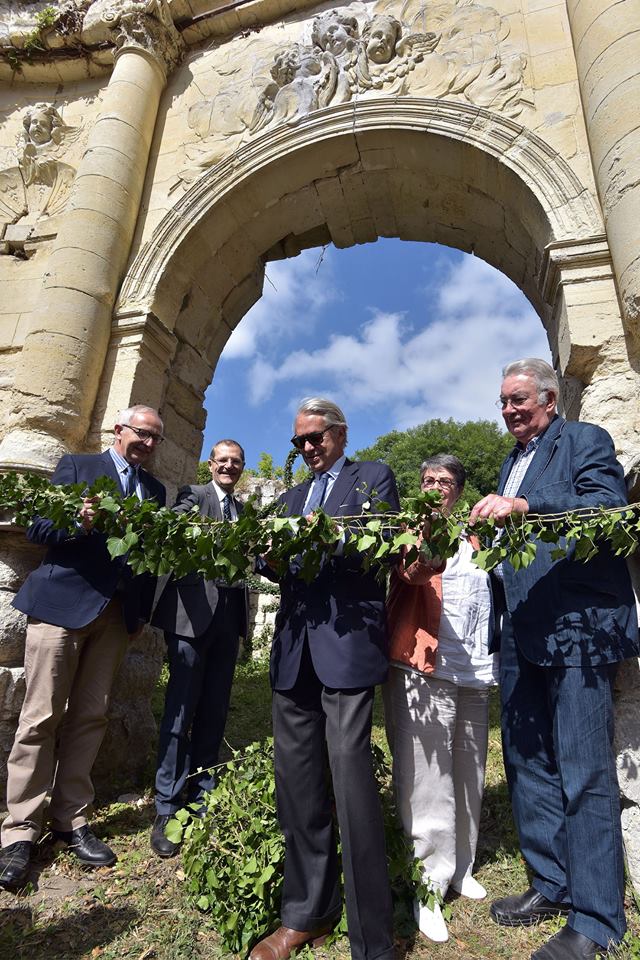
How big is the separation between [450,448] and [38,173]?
23.2m

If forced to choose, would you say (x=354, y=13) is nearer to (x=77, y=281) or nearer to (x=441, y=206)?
(x=441, y=206)

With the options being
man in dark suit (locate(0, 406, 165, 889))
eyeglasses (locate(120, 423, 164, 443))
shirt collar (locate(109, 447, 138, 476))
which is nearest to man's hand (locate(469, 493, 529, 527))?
man in dark suit (locate(0, 406, 165, 889))

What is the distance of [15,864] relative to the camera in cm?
249

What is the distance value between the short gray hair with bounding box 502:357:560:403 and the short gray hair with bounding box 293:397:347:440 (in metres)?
0.80

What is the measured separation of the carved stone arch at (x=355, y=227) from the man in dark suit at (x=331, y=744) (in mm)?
2152

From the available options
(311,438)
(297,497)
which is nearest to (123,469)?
(297,497)

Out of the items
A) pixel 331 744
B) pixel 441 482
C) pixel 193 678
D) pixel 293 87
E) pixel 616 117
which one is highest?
pixel 293 87

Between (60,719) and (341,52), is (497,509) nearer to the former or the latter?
(60,719)

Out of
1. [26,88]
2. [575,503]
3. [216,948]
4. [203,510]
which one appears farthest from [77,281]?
[216,948]

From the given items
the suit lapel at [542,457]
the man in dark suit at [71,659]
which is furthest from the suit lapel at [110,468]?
the suit lapel at [542,457]

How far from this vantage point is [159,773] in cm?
293

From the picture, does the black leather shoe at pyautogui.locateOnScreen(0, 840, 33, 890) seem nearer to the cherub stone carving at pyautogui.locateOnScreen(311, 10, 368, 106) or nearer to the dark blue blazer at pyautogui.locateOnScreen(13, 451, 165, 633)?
the dark blue blazer at pyautogui.locateOnScreen(13, 451, 165, 633)

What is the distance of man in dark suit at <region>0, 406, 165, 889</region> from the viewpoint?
2668 millimetres

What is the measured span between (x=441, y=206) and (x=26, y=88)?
4.41 metres
